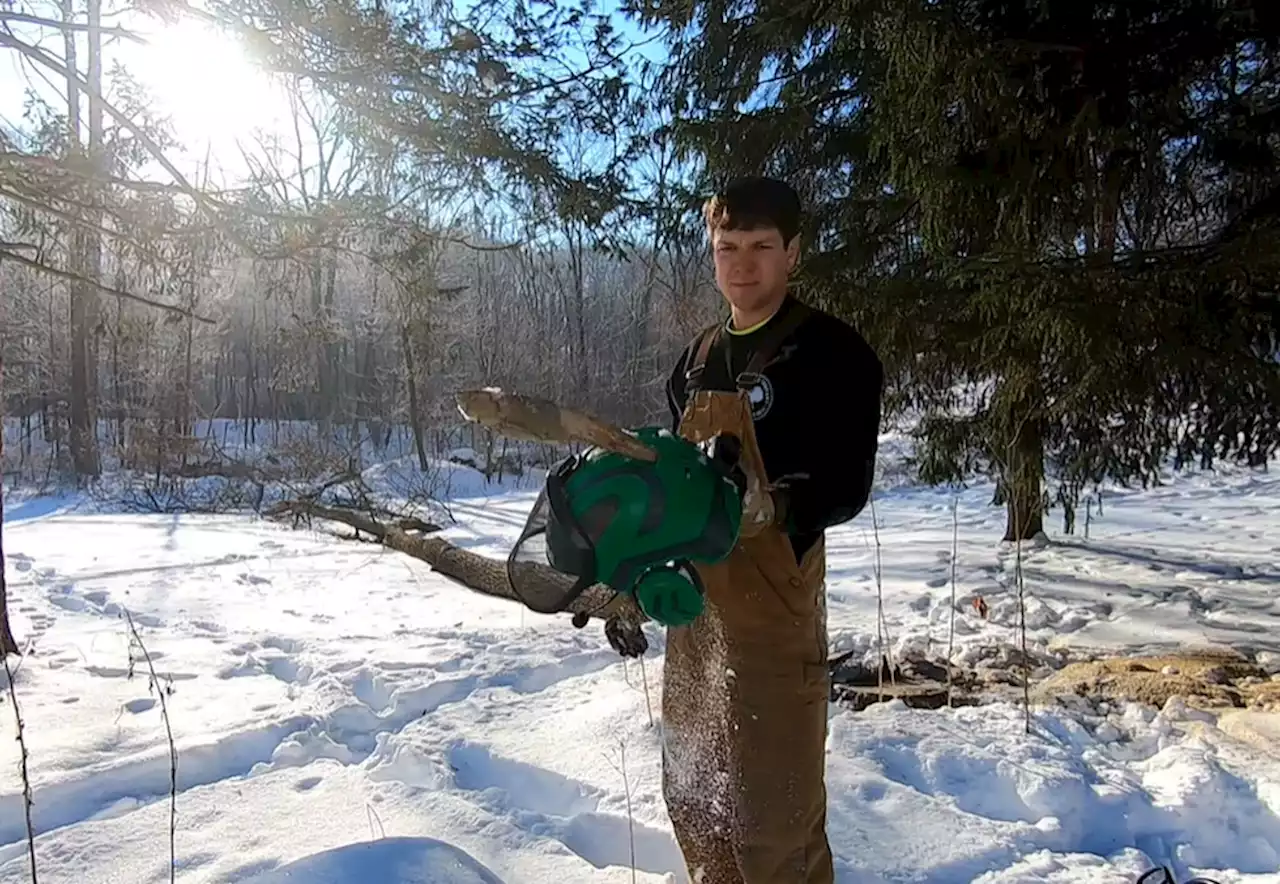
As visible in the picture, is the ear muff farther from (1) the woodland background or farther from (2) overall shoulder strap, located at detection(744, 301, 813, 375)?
(1) the woodland background

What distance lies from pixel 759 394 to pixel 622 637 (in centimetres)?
72

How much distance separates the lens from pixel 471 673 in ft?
14.6

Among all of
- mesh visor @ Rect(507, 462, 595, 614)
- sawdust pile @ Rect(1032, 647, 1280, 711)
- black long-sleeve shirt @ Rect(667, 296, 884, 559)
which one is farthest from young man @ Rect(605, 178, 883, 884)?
sawdust pile @ Rect(1032, 647, 1280, 711)

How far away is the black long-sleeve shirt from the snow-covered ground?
133cm

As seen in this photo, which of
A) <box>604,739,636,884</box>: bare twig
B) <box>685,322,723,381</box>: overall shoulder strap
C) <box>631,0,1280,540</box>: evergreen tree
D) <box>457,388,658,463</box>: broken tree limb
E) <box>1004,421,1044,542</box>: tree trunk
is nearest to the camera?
<box>457,388,658,463</box>: broken tree limb

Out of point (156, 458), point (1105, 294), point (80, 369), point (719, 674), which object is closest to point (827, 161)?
point (1105, 294)

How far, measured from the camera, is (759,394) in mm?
1686

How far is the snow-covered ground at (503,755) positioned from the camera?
2422 mm

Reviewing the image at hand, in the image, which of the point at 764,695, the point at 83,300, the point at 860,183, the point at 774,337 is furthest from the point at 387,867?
the point at 83,300

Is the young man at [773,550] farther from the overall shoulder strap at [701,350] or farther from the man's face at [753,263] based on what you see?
the overall shoulder strap at [701,350]

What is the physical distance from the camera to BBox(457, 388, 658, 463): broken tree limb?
1.16m

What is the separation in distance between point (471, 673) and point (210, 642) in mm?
1940

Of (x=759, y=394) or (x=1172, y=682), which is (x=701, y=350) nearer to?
(x=759, y=394)

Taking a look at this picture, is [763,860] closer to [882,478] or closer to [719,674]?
[719,674]
